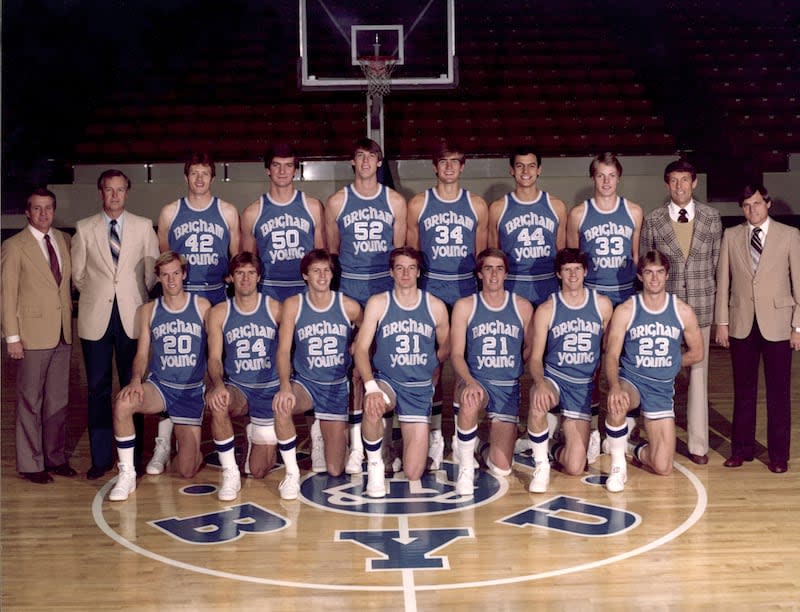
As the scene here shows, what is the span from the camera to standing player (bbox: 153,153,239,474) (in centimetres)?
611

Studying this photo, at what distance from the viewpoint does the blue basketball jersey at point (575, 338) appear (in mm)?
5848

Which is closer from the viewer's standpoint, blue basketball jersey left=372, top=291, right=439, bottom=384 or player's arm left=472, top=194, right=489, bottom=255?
blue basketball jersey left=372, top=291, right=439, bottom=384

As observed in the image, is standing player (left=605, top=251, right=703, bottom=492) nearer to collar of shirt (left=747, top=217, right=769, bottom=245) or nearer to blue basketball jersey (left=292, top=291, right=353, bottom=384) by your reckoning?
collar of shirt (left=747, top=217, right=769, bottom=245)

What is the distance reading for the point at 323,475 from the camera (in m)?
5.96

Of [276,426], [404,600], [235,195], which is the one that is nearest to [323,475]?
[276,426]

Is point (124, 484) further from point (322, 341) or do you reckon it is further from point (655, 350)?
point (655, 350)

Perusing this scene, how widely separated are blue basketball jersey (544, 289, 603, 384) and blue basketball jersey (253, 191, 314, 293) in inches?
59.9

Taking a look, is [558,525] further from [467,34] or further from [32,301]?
[467,34]

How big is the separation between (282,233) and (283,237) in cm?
2

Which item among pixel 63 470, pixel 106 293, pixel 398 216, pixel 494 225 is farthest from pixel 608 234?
pixel 63 470

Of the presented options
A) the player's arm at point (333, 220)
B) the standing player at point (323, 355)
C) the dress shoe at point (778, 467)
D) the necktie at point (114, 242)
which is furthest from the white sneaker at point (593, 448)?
the necktie at point (114, 242)

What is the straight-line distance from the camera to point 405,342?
228 inches

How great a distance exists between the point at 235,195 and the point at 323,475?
19.4 feet

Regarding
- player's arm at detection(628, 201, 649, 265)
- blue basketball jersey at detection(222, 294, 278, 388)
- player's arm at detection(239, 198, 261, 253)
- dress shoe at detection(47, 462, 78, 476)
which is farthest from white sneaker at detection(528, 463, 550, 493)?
dress shoe at detection(47, 462, 78, 476)
